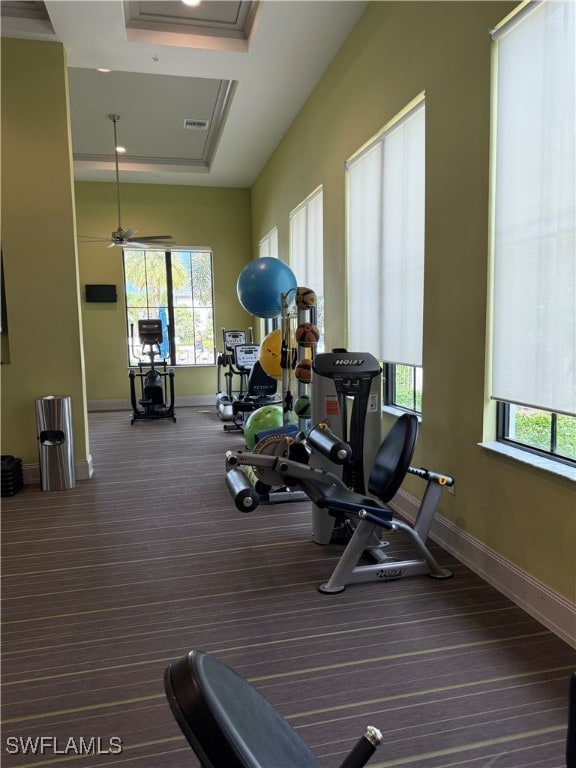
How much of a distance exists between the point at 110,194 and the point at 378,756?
914 centimetres

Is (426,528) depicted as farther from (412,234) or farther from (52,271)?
(52,271)

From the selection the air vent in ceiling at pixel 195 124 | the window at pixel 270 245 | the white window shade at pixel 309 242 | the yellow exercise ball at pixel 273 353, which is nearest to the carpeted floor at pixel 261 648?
the yellow exercise ball at pixel 273 353

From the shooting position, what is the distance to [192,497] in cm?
425

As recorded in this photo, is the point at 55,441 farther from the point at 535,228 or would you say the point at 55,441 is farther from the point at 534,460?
the point at 535,228

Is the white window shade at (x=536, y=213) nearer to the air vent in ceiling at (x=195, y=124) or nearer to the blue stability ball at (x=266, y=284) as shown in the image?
the blue stability ball at (x=266, y=284)

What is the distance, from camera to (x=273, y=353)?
4.96 metres

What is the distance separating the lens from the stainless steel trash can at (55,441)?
4.41 meters

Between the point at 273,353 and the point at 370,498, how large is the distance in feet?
8.15

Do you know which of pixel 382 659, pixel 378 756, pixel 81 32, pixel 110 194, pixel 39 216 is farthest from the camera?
pixel 110 194

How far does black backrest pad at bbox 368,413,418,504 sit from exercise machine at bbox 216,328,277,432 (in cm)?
374

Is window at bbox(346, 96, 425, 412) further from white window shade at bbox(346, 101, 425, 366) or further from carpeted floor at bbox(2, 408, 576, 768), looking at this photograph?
carpeted floor at bbox(2, 408, 576, 768)

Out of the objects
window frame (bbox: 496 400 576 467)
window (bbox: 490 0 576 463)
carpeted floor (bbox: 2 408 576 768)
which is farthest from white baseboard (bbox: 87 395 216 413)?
window (bbox: 490 0 576 463)

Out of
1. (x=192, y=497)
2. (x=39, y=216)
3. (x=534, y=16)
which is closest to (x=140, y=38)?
(x=39, y=216)
